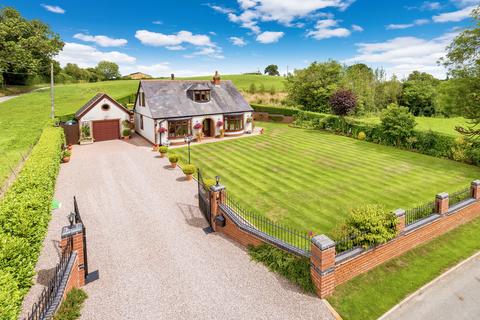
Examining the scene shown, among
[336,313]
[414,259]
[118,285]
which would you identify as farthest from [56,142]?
[414,259]

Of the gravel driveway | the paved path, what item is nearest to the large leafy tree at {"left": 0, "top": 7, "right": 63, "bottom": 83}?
the gravel driveway

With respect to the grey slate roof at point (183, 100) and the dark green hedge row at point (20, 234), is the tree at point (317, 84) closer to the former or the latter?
the grey slate roof at point (183, 100)

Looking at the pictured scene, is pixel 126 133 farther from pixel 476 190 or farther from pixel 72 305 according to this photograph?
pixel 476 190

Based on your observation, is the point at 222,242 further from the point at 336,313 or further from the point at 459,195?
the point at 459,195

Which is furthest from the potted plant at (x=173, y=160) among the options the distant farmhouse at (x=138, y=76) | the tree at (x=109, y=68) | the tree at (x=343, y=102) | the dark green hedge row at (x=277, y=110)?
the tree at (x=109, y=68)

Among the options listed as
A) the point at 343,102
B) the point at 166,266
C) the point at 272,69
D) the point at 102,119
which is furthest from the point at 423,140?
the point at 272,69

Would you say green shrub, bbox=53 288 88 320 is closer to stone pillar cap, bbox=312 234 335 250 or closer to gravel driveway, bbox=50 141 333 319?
gravel driveway, bbox=50 141 333 319
